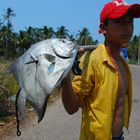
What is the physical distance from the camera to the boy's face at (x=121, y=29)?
3779 millimetres

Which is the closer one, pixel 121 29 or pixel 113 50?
pixel 121 29

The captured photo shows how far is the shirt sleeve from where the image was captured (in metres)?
3.74

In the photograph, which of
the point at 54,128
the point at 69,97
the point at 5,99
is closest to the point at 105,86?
the point at 69,97

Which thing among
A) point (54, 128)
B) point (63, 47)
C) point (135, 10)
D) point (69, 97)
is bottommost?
point (54, 128)

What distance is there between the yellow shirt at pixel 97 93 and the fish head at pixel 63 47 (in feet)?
1.72

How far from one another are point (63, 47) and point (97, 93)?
70 centimetres

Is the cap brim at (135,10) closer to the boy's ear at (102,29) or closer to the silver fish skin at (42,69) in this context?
the boy's ear at (102,29)

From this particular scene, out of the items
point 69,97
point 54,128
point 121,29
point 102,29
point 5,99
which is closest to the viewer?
point 69,97

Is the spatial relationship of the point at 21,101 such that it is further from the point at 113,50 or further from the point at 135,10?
the point at 135,10

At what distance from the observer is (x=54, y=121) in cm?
1058

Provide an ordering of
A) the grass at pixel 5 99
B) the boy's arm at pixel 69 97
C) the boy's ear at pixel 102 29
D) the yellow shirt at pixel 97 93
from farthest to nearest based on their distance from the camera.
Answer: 1. the grass at pixel 5 99
2. the boy's ear at pixel 102 29
3. the yellow shirt at pixel 97 93
4. the boy's arm at pixel 69 97

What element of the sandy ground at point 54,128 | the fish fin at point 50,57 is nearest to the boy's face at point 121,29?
the fish fin at point 50,57

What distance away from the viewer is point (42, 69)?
128 inches

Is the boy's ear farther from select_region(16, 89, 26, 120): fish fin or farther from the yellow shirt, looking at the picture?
select_region(16, 89, 26, 120): fish fin
